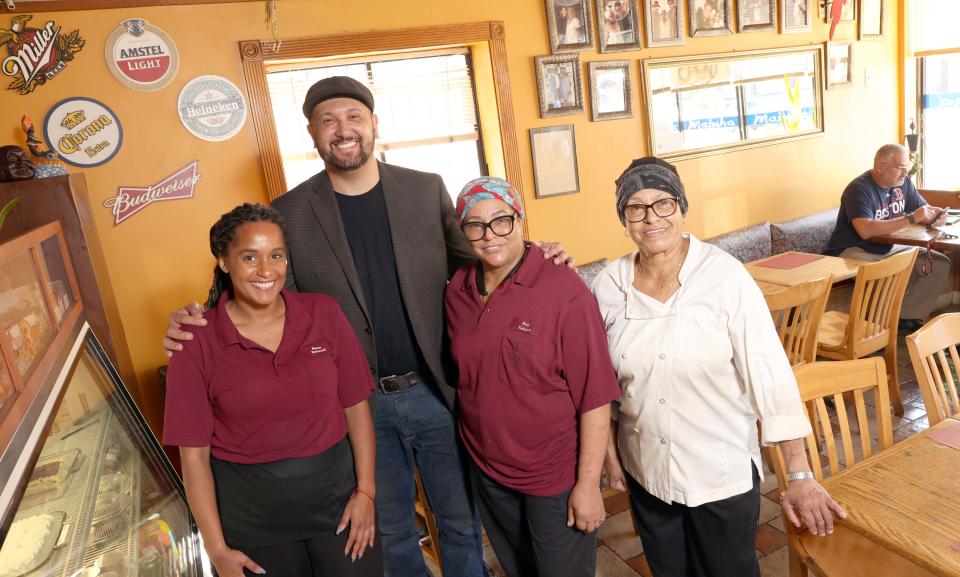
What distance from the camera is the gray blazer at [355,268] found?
2.13 meters

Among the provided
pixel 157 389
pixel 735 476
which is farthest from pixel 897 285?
pixel 157 389

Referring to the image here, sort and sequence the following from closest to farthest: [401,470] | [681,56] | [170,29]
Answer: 1. [401,470]
2. [170,29]
3. [681,56]

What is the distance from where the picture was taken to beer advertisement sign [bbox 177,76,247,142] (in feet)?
11.7

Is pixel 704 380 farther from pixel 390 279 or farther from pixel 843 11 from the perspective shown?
pixel 843 11

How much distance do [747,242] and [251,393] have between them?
15.2ft

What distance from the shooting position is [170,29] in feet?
11.4

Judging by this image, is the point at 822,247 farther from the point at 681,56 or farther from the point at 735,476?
the point at 735,476

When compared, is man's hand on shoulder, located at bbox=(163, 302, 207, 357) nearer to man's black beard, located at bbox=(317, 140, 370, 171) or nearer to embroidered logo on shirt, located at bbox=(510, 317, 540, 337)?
man's black beard, located at bbox=(317, 140, 370, 171)

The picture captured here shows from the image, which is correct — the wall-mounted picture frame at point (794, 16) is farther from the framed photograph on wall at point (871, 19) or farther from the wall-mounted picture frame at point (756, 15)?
the framed photograph on wall at point (871, 19)

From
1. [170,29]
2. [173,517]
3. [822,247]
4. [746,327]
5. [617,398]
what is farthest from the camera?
[822,247]

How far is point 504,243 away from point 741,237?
406 centimetres

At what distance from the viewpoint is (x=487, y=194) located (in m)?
1.87

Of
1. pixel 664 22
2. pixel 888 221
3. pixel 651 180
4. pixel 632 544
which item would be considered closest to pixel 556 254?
pixel 651 180

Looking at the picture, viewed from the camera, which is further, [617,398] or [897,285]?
[897,285]
